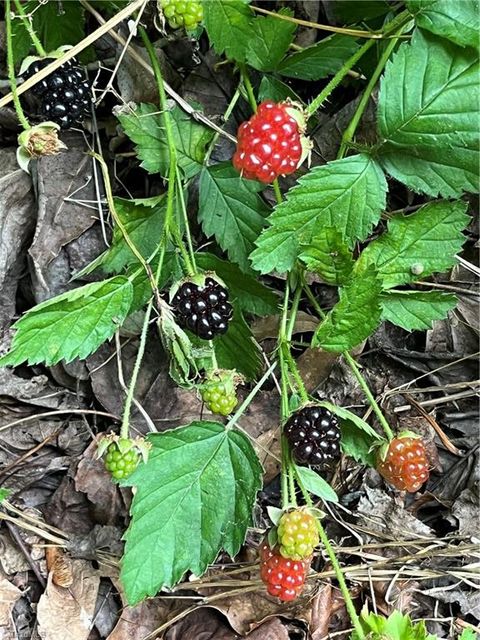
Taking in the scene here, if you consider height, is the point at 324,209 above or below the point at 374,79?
below

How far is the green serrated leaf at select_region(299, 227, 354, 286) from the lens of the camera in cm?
125

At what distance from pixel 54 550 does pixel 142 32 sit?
42.2 inches

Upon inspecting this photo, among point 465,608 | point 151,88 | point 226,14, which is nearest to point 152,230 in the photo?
point 151,88

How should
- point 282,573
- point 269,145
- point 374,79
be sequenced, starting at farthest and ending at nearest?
point 374,79, point 282,573, point 269,145

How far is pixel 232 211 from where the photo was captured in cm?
142

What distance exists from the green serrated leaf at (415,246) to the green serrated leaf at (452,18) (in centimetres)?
31

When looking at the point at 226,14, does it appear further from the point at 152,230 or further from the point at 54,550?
the point at 54,550

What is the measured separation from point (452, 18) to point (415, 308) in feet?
1.71

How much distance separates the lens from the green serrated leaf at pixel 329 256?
4.11 ft

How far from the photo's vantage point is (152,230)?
56.1 inches

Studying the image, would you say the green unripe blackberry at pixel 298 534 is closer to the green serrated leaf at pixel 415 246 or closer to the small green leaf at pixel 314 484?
the small green leaf at pixel 314 484

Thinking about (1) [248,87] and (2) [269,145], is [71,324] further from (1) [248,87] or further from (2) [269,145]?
(1) [248,87]

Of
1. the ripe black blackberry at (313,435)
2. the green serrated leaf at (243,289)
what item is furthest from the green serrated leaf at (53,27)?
the ripe black blackberry at (313,435)

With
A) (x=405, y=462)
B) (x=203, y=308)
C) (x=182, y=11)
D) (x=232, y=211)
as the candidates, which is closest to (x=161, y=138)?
(x=232, y=211)
